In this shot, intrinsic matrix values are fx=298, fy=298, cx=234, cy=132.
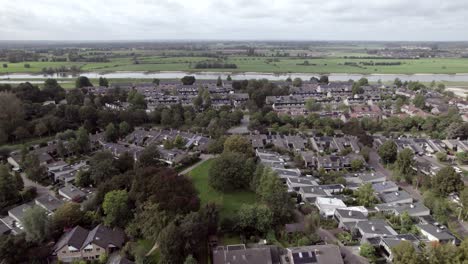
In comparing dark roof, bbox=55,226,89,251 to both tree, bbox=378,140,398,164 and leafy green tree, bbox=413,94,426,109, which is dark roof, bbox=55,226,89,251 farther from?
leafy green tree, bbox=413,94,426,109

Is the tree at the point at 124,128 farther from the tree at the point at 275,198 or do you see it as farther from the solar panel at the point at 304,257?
the solar panel at the point at 304,257

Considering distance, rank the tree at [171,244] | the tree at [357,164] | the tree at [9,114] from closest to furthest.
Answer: the tree at [171,244] < the tree at [357,164] < the tree at [9,114]

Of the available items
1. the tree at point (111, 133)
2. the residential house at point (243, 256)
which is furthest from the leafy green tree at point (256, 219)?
the tree at point (111, 133)

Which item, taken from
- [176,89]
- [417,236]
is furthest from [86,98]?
[417,236]

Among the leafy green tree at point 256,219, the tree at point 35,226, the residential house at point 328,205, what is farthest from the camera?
the residential house at point 328,205

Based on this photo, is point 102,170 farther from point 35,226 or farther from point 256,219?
point 256,219

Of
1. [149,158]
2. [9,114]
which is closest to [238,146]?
[149,158]

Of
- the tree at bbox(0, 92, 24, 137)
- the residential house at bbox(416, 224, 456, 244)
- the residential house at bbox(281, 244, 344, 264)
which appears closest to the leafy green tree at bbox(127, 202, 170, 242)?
the residential house at bbox(281, 244, 344, 264)
